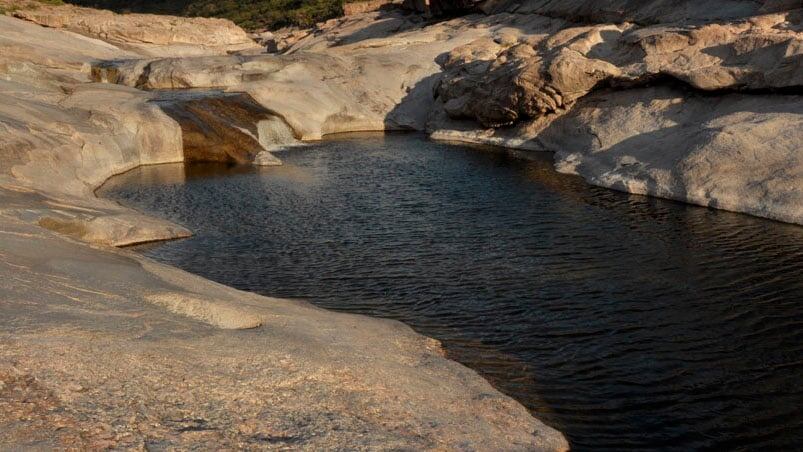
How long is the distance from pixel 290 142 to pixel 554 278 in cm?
2416

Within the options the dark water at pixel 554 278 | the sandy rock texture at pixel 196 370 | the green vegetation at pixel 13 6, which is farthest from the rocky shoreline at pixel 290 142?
the green vegetation at pixel 13 6

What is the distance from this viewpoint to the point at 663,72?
97.2ft

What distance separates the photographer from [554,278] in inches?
659

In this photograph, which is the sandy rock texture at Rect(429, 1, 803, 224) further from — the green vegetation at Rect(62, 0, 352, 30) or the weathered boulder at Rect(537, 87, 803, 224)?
the green vegetation at Rect(62, 0, 352, 30)

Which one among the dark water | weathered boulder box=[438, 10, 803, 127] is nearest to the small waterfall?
the dark water

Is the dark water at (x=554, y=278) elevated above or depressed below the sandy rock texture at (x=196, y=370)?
below

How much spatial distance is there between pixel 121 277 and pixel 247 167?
19113mm

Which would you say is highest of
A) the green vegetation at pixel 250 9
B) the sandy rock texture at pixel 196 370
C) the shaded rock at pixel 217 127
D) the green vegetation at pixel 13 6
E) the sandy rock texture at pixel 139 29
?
the green vegetation at pixel 250 9

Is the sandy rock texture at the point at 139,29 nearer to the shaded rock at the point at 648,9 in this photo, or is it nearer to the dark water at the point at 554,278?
the shaded rock at the point at 648,9

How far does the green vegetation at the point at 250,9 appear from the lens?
3155 inches

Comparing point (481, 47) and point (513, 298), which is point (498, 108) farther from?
point (513, 298)

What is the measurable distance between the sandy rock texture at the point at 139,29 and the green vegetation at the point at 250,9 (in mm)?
15343

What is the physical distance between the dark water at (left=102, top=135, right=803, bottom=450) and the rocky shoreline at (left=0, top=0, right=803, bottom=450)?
4.02 feet

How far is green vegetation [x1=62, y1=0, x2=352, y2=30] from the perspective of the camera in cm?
8012
